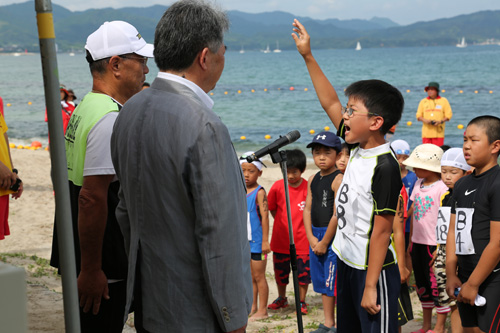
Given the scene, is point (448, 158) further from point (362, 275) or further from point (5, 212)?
point (5, 212)

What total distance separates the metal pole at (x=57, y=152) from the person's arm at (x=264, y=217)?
11.4 feet

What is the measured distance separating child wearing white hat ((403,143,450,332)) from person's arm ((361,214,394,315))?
6.80ft

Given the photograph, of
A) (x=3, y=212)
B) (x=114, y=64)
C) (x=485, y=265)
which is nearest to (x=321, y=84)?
(x=114, y=64)

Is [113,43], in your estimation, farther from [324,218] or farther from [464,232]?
[324,218]

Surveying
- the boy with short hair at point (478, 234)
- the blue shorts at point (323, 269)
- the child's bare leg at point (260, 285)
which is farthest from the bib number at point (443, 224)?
the child's bare leg at point (260, 285)

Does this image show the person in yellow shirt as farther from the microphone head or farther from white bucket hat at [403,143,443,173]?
the microphone head

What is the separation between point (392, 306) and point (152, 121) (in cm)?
169

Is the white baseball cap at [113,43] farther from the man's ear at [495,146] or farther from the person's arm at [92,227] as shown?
the man's ear at [495,146]

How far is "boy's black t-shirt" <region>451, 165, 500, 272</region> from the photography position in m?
3.38

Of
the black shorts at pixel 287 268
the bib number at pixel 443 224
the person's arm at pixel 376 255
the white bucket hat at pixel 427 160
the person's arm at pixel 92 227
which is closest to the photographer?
the person's arm at pixel 92 227

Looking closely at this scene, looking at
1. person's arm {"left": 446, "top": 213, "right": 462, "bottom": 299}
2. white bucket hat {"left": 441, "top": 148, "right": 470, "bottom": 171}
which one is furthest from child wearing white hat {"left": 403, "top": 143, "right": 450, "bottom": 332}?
person's arm {"left": 446, "top": 213, "right": 462, "bottom": 299}

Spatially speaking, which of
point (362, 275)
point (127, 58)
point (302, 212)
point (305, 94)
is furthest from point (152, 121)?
point (305, 94)

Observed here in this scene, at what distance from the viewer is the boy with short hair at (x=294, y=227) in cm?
563

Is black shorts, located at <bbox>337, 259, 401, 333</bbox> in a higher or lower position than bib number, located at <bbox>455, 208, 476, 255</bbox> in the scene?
lower
